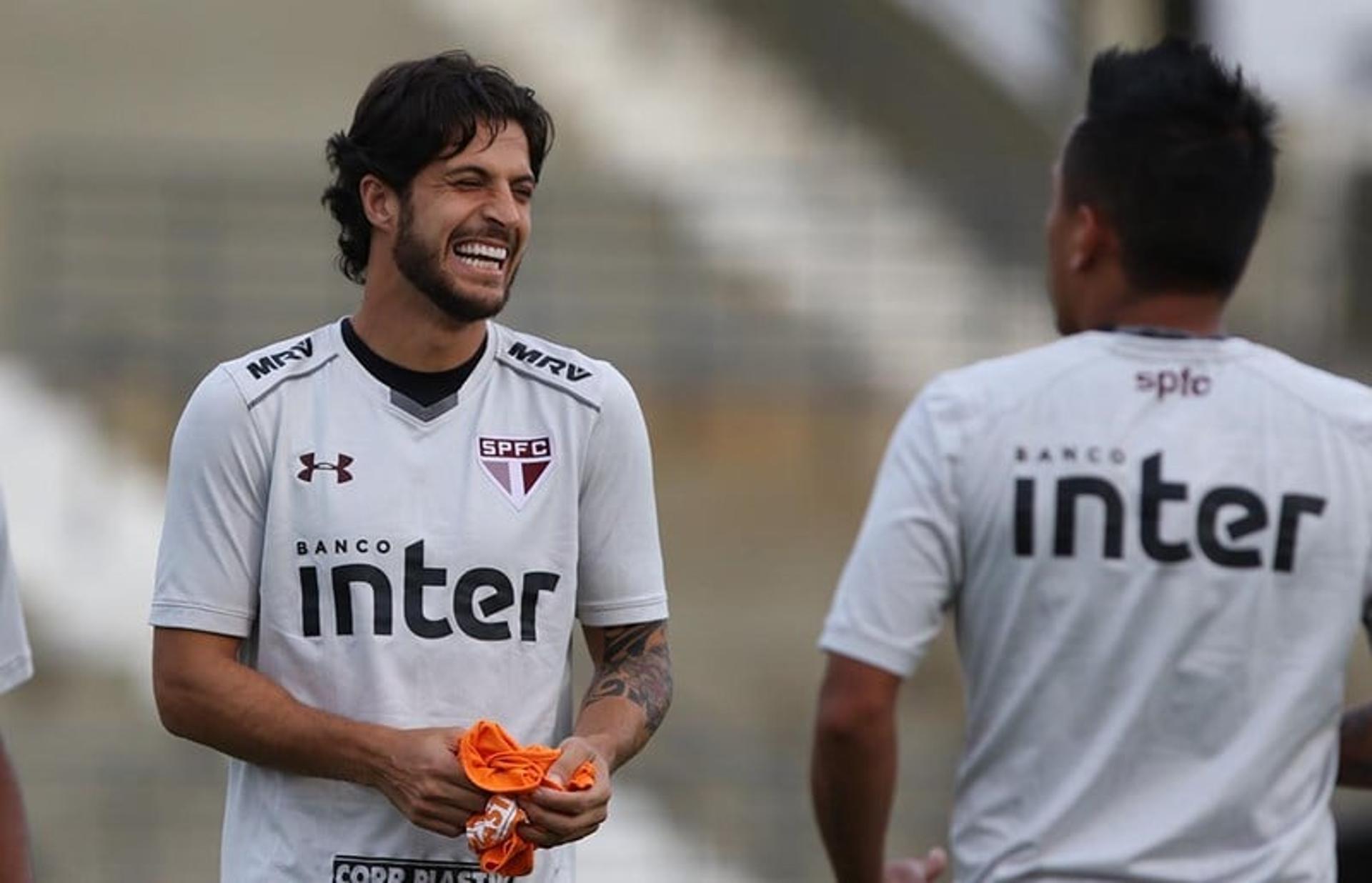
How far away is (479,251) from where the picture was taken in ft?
14.3

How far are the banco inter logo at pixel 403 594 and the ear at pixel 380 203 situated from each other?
57 centimetres

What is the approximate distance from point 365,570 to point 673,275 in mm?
8508

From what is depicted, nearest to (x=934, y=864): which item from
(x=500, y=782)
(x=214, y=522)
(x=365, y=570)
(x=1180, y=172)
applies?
(x=500, y=782)

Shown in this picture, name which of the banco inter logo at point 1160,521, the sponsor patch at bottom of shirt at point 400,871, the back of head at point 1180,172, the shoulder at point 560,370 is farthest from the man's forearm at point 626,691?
the back of head at point 1180,172

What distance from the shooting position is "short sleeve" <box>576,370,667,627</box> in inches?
175

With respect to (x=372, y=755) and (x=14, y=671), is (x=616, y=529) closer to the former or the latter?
(x=372, y=755)

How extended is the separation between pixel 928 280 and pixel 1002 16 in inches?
82.0

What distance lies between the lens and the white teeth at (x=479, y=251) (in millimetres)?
4371

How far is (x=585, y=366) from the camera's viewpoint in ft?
14.8

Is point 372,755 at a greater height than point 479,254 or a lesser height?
lesser

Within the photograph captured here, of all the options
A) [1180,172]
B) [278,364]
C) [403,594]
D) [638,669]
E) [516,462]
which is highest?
[1180,172]

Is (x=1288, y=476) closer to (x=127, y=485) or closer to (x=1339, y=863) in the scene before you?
(x=1339, y=863)

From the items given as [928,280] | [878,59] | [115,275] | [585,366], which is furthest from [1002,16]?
[585,366]

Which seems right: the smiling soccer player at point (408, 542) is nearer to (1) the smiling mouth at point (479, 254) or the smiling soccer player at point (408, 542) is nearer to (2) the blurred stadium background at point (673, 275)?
(1) the smiling mouth at point (479, 254)
